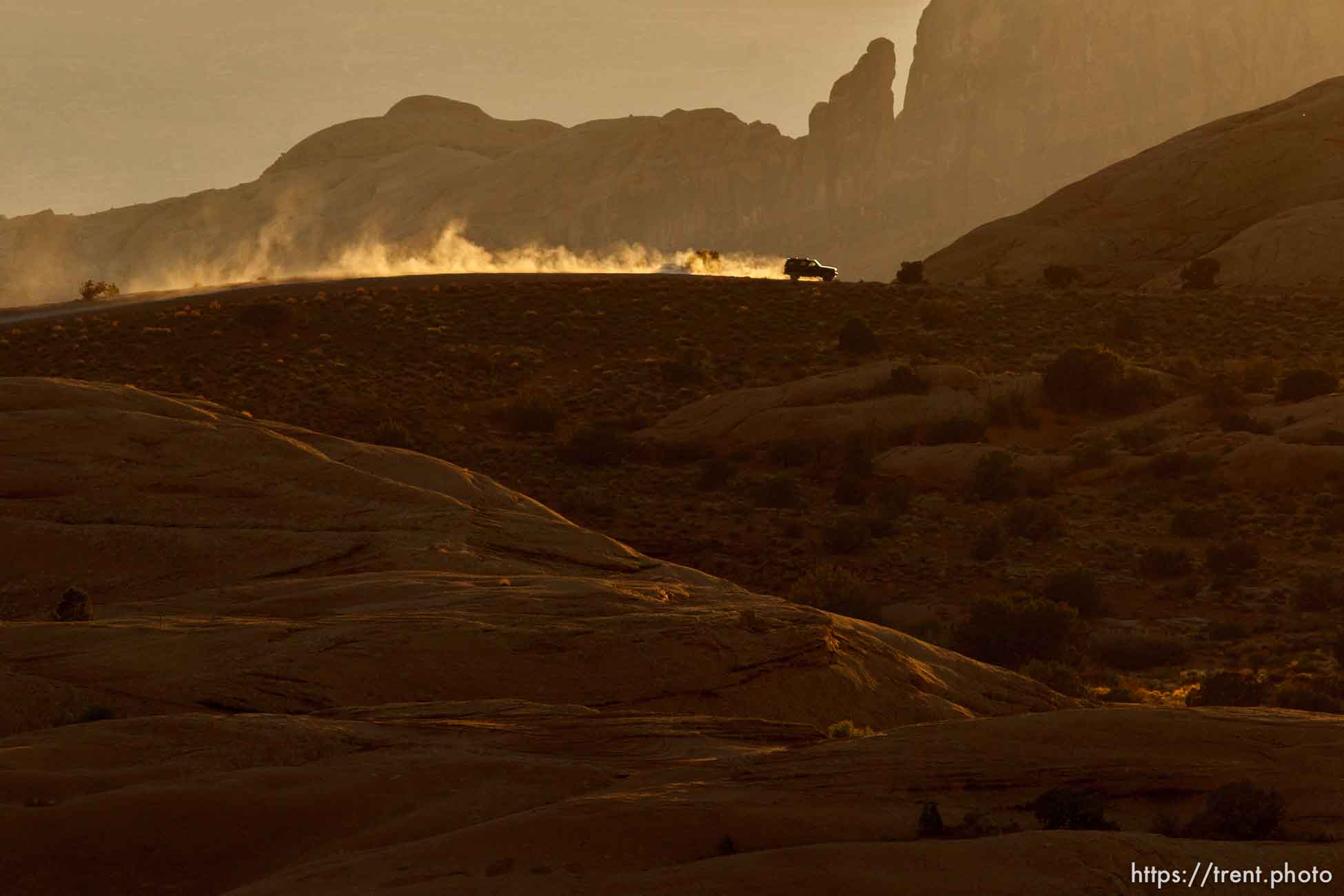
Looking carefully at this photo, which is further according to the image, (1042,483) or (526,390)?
(526,390)

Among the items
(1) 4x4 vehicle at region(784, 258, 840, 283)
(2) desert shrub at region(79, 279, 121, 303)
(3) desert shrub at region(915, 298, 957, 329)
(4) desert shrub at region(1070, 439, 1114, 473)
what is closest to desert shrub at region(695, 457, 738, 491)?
(4) desert shrub at region(1070, 439, 1114, 473)

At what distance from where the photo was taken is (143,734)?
435 inches

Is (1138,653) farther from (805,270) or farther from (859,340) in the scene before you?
(805,270)

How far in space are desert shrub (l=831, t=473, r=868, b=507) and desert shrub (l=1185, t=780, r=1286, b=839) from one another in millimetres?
26256

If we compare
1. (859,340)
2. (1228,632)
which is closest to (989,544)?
(1228,632)

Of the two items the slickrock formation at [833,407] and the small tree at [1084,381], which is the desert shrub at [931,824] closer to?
the slickrock formation at [833,407]

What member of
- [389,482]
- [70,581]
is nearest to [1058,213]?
[389,482]

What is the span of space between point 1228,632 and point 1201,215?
55997mm

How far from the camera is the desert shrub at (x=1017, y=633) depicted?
2452 cm

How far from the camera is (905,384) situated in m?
41.8

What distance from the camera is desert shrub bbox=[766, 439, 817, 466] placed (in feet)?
127

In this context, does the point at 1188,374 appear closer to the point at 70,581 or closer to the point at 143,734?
the point at 70,581

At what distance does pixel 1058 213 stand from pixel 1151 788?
74.7 metres

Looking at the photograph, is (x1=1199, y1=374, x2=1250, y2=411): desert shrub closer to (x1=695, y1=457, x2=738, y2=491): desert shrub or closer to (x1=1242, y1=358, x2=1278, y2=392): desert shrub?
(x1=1242, y1=358, x2=1278, y2=392): desert shrub
